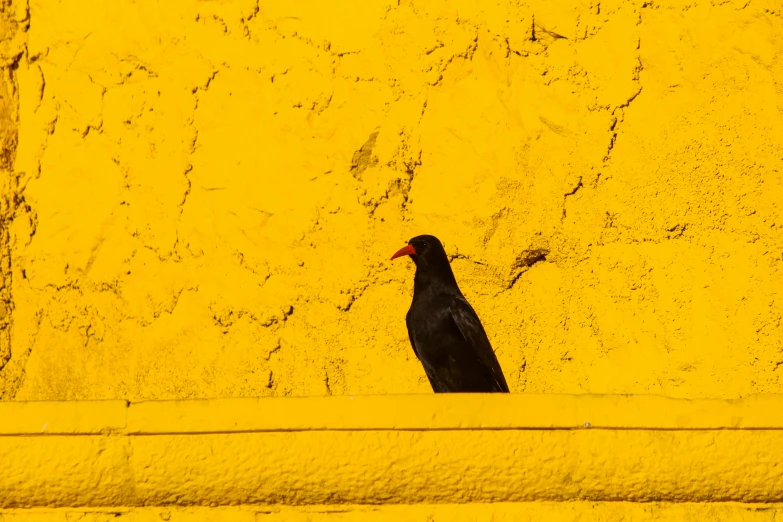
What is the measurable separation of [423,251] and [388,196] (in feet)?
1.18

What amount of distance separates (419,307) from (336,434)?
174cm

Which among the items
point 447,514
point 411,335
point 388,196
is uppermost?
point 388,196

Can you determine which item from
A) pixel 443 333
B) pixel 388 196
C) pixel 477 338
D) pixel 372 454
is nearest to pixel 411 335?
pixel 443 333

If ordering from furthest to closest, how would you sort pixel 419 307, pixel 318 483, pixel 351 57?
pixel 351 57 → pixel 419 307 → pixel 318 483

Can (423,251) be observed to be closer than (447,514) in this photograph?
No

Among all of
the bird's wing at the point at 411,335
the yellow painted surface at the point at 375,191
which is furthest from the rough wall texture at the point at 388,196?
the bird's wing at the point at 411,335

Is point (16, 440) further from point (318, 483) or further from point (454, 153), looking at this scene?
point (454, 153)

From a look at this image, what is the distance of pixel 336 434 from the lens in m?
2.31

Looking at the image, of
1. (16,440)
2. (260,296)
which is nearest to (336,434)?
(16,440)

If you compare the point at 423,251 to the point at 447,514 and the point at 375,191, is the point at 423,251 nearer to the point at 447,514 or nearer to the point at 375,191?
the point at 375,191

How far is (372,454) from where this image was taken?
90.2 inches

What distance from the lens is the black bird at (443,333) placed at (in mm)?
3938

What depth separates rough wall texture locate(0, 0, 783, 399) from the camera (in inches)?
162

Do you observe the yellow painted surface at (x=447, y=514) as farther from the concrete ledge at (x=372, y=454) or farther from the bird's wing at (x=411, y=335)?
the bird's wing at (x=411, y=335)
